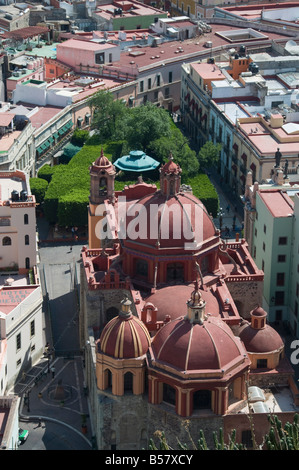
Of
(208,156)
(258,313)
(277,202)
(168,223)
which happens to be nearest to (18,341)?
(168,223)

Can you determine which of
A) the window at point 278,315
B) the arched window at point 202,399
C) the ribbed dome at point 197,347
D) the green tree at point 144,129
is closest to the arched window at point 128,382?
the ribbed dome at point 197,347

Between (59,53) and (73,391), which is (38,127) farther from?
A: (73,391)

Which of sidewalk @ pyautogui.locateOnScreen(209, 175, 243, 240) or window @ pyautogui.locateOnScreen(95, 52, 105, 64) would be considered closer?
sidewalk @ pyautogui.locateOnScreen(209, 175, 243, 240)

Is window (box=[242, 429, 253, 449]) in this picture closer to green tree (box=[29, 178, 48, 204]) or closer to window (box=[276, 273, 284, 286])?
window (box=[276, 273, 284, 286])

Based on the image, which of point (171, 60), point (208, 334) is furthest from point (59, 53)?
point (208, 334)

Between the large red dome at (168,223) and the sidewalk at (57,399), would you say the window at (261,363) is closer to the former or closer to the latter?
the large red dome at (168,223)

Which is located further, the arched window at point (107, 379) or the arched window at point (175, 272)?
the arched window at point (175, 272)

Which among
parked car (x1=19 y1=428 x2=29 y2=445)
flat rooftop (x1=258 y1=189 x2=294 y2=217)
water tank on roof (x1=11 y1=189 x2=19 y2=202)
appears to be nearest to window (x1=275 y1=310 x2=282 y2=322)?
flat rooftop (x1=258 y1=189 x2=294 y2=217)
